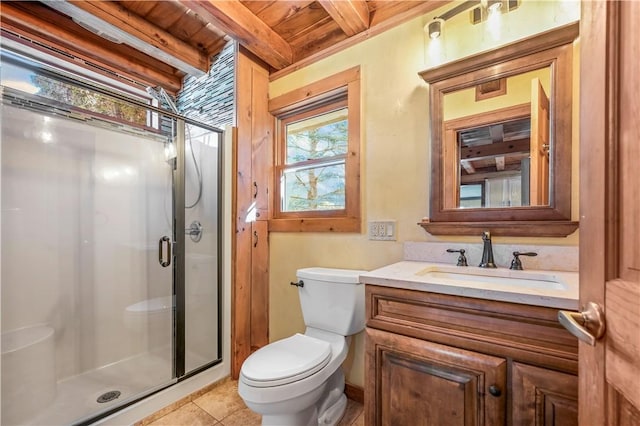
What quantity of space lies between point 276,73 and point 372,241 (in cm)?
148

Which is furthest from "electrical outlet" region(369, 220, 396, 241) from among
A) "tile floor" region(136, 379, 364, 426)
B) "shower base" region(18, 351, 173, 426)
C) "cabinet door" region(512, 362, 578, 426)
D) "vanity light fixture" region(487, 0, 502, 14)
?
"shower base" region(18, 351, 173, 426)

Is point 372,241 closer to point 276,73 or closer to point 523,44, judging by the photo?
point 523,44

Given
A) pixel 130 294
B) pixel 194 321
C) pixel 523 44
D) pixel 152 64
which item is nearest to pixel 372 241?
pixel 523 44

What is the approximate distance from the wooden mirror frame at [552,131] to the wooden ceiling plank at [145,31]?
1.74m

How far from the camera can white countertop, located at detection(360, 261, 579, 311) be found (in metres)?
0.82

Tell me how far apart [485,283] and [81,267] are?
7.96 ft

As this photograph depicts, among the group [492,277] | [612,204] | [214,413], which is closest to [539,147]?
[492,277]

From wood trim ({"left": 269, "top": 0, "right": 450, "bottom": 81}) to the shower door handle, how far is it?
143cm

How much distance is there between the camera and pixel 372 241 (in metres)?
1.70

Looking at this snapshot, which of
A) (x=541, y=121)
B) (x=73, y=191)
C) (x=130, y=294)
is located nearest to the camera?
(x=541, y=121)

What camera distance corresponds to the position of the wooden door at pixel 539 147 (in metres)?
1.23

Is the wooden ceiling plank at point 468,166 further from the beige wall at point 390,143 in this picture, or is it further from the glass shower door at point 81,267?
the glass shower door at point 81,267

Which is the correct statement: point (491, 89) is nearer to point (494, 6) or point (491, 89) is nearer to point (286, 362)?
point (494, 6)

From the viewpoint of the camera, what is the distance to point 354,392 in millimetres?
1712
